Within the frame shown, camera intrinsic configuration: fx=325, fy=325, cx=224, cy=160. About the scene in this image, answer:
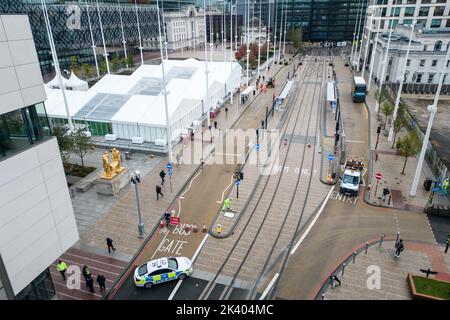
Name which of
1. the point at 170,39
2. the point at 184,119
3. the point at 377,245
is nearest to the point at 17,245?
the point at 377,245

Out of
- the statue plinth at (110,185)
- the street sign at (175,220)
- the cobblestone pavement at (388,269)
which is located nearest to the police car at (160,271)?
the street sign at (175,220)

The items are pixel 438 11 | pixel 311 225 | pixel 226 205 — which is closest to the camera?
pixel 311 225

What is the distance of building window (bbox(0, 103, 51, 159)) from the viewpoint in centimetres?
1310

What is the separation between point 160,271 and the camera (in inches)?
737

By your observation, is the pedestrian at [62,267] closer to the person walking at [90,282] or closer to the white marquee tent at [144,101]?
the person walking at [90,282]

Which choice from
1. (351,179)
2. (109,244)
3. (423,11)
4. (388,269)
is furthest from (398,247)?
(423,11)

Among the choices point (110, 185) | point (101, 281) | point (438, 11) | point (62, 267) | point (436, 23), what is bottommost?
point (101, 281)

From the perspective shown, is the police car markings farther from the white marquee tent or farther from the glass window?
the glass window

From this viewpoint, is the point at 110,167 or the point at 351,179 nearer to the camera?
the point at 110,167

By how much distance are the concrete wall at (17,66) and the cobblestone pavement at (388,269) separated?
17790mm

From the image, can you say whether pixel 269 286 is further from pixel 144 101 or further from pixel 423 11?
pixel 423 11

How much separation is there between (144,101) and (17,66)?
26.4 meters

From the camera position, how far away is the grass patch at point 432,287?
17.4 metres

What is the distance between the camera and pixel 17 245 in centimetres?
1367
